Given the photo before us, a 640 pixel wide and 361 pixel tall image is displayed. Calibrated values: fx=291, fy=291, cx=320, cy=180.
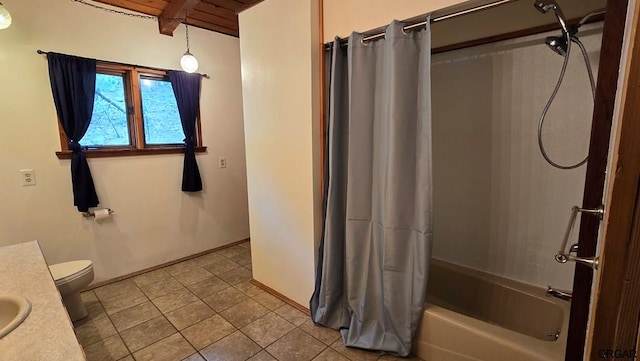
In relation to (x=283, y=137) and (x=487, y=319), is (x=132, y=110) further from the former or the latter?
(x=487, y=319)

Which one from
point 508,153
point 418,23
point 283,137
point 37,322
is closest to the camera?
point 37,322

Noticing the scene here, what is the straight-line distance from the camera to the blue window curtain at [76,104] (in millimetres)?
2357

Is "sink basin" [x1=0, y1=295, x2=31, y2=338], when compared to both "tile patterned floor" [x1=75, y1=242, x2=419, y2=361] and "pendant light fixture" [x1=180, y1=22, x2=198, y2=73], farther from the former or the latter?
"pendant light fixture" [x1=180, y1=22, x2=198, y2=73]

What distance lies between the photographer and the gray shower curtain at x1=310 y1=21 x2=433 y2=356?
1603 millimetres

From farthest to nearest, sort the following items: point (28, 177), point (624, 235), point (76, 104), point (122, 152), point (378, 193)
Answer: point (122, 152) → point (76, 104) → point (28, 177) → point (378, 193) → point (624, 235)

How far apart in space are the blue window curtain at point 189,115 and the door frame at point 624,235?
324cm

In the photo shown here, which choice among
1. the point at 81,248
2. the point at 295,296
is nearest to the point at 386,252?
the point at 295,296

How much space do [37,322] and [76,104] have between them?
2132 mm

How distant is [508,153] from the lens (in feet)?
6.75

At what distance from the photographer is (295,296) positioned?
2359 millimetres

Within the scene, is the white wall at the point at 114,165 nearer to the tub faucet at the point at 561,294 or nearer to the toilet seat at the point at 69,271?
the toilet seat at the point at 69,271

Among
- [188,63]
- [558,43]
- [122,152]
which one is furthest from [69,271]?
[558,43]

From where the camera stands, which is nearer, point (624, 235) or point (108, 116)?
point (624, 235)

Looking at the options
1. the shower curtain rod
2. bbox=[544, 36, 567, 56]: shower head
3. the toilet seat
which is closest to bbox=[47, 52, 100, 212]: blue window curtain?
the toilet seat
